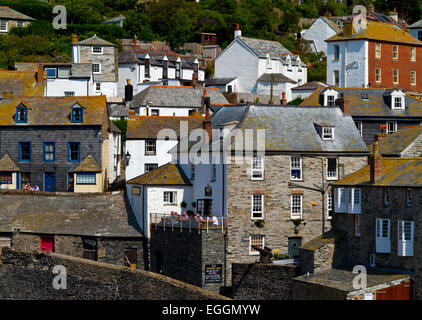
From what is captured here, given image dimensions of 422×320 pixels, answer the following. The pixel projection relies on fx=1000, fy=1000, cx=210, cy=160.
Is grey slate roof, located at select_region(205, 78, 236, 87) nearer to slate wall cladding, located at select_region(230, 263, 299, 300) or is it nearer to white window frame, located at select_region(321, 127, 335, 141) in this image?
white window frame, located at select_region(321, 127, 335, 141)

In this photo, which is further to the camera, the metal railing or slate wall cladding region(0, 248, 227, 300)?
the metal railing

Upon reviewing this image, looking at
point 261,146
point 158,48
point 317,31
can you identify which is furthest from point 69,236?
point 317,31

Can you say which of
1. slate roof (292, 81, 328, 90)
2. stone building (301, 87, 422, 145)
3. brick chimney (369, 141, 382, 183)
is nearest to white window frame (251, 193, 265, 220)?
brick chimney (369, 141, 382, 183)

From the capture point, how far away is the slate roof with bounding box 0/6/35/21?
345 ft

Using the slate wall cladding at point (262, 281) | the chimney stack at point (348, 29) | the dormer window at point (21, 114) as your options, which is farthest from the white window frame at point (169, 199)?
the chimney stack at point (348, 29)

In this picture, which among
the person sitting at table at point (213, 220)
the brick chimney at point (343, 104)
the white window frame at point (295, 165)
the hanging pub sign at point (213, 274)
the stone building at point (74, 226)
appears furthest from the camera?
the brick chimney at point (343, 104)

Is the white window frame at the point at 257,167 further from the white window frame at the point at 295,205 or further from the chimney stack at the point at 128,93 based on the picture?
the chimney stack at the point at 128,93


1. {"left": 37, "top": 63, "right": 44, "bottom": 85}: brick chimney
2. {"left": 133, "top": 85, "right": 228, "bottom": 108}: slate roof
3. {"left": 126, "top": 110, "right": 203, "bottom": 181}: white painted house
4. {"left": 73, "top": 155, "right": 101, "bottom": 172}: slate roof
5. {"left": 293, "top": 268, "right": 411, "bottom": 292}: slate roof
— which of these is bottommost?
{"left": 293, "top": 268, "right": 411, "bottom": 292}: slate roof

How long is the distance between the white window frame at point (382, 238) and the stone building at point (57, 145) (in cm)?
2205

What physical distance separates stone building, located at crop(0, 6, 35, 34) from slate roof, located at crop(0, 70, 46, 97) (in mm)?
28257

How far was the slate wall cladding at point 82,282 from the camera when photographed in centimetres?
5212

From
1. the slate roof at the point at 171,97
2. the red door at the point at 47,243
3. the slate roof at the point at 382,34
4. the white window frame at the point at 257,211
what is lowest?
the red door at the point at 47,243

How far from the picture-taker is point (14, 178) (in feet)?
215
